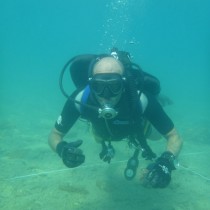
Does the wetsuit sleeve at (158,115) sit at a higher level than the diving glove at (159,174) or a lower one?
higher

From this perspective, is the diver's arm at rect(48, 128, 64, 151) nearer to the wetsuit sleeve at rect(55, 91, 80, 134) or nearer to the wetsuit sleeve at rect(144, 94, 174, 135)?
the wetsuit sleeve at rect(55, 91, 80, 134)

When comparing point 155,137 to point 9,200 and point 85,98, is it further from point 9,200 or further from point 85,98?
point 9,200

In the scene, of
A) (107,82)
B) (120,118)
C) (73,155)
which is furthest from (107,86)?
(73,155)

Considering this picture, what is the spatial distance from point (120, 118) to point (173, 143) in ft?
3.20

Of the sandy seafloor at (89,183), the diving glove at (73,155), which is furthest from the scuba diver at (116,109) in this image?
the sandy seafloor at (89,183)

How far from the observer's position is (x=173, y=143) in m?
5.20

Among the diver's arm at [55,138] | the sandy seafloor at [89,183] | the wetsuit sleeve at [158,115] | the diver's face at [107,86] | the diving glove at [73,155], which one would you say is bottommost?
the sandy seafloor at [89,183]

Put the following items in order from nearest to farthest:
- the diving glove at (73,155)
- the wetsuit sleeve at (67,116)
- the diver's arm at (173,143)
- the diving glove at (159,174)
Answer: the diving glove at (159,174)
the diving glove at (73,155)
the diver's arm at (173,143)
the wetsuit sleeve at (67,116)

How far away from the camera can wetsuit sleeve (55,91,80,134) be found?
5.45m

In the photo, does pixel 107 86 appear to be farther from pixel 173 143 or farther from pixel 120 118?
pixel 173 143

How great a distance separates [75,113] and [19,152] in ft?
14.6

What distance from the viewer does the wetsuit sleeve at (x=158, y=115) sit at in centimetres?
516

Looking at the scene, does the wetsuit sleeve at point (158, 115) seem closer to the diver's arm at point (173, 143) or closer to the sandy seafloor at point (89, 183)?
the diver's arm at point (173, 143)

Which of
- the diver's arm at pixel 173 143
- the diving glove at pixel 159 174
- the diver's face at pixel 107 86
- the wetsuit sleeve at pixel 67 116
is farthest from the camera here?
the wetsuit sleeve at pixel 67 116
